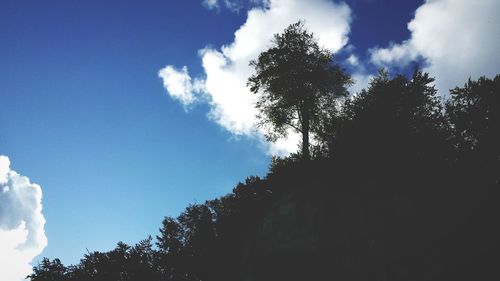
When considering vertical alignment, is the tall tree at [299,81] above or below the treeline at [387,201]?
above

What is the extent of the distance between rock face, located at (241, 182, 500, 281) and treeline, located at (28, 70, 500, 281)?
52 millimetres

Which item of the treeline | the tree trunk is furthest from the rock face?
the tree trunk

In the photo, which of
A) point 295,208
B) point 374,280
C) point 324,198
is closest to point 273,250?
point 295,208

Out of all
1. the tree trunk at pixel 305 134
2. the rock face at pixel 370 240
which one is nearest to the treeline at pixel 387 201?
the rock face at pixel 370 240

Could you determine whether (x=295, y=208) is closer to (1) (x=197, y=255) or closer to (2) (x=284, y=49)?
(1) (x=197, y=255)

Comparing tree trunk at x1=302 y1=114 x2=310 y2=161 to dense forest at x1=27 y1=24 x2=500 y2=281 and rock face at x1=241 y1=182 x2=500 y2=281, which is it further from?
rock face at x1=241 y1=182 x2=500 y2=281

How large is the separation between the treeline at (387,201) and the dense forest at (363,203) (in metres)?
0.06

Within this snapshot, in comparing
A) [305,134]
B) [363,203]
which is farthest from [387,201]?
[305,134]

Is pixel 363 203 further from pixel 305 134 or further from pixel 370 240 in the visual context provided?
pixel 305 134

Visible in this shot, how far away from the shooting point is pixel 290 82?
96.6ft

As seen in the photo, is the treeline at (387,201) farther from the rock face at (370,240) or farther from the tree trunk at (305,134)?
the tree trunk at (305,134)

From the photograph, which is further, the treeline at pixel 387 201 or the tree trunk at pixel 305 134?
the tree trunk at pixel 305 134

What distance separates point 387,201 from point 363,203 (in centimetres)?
137

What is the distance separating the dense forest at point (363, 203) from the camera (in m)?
15.6
